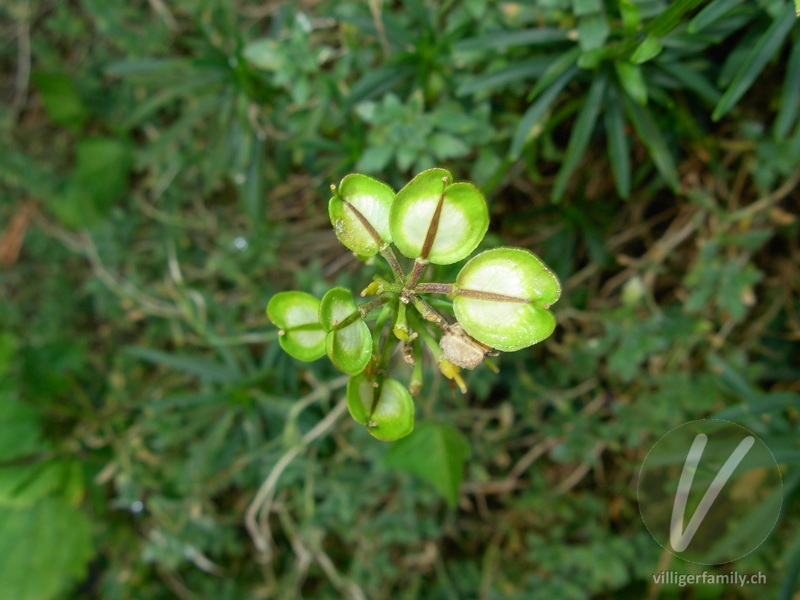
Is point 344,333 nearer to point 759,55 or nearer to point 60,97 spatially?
point 759,55

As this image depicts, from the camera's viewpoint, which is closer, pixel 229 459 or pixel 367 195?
pixel 367 195

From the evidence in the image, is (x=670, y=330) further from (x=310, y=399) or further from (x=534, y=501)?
(x=310, y=399)

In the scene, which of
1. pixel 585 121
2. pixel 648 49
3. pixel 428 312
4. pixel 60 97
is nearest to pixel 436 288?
pixel 428 312

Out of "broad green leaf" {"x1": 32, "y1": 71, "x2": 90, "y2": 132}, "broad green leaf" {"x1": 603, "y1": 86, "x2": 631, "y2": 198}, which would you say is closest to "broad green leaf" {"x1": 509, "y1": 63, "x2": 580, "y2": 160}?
"broad green leaf" {"x1": 603, "y1": 86, "x2": 631, "y2": 198}

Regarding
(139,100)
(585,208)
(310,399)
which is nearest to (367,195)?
(310,399)

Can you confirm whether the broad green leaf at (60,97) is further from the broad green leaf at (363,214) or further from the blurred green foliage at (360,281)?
the broad green leaf at (363,214)

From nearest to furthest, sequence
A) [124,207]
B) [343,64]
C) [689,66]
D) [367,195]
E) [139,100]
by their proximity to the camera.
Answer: [367,195], [689,66], [343,64], [139,100], [124,207]
